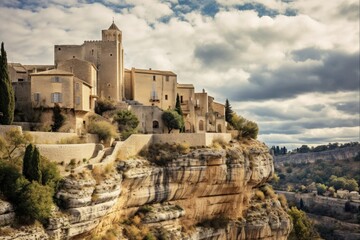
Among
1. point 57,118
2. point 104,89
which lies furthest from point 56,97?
point 104,89

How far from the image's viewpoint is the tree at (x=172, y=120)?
125 ft

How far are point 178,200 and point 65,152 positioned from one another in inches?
449

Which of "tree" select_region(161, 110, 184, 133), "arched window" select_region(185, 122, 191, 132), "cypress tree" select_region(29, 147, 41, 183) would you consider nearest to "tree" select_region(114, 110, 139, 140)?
"tree" select_region(161, 110, 184, 133)

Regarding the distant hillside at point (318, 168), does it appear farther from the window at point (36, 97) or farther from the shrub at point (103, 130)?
the window at point (36, 97)

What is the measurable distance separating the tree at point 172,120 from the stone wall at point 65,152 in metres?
11.8

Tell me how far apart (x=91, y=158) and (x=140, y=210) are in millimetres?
5720

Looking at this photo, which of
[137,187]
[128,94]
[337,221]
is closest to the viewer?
[137,187]

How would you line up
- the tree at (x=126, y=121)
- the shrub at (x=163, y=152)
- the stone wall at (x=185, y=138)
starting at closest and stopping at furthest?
1. the shrub at (x=163, y=152)
2. the stone wall at (x=185, y=138)
3. the tree at (x=126, y=121)

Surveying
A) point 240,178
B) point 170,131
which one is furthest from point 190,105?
point 240,178

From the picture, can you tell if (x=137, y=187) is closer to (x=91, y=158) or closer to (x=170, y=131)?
(x=91, y=158)

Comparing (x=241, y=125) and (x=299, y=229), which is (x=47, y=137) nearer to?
(x=241, y=125)

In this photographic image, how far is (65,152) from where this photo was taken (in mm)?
24938

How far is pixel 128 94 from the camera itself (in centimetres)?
4188

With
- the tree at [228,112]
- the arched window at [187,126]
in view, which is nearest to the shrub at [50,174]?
the arched window at [187,126]
